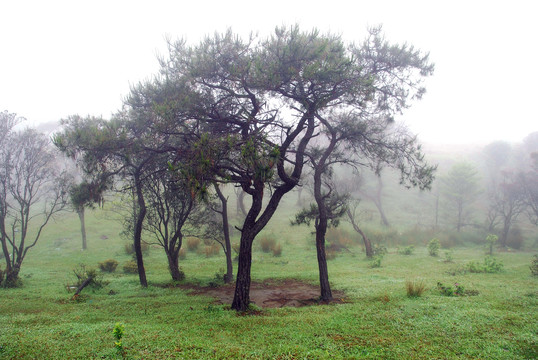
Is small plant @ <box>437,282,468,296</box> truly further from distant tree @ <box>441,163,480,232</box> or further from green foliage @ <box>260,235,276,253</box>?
distant tree @ <box>441,163,480,232</box>

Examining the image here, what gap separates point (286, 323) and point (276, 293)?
4.30m

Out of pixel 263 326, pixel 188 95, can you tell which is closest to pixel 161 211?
pixel 188 95

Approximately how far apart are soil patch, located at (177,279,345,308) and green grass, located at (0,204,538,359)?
2.38 ft

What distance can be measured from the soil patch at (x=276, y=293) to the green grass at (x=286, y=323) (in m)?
0.72

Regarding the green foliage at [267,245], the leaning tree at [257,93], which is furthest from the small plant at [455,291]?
the green foliage at [267,245]

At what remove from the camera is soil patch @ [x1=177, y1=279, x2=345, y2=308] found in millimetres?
9992

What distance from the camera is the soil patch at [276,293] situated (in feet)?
32.8

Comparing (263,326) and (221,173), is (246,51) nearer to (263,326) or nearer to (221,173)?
(221,173)

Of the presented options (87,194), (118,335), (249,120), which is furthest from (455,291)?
(87,194)

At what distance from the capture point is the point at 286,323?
716 cm

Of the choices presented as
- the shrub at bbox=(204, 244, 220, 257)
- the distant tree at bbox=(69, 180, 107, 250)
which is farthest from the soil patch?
the shrub at bbox=(204, 244, 220, 257)

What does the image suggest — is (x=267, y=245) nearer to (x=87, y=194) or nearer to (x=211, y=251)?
(x=211, y=251)

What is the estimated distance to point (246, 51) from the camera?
9422 millimetres

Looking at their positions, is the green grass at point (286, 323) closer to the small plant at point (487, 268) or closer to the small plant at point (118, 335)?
the small plant at point (118, 335)
